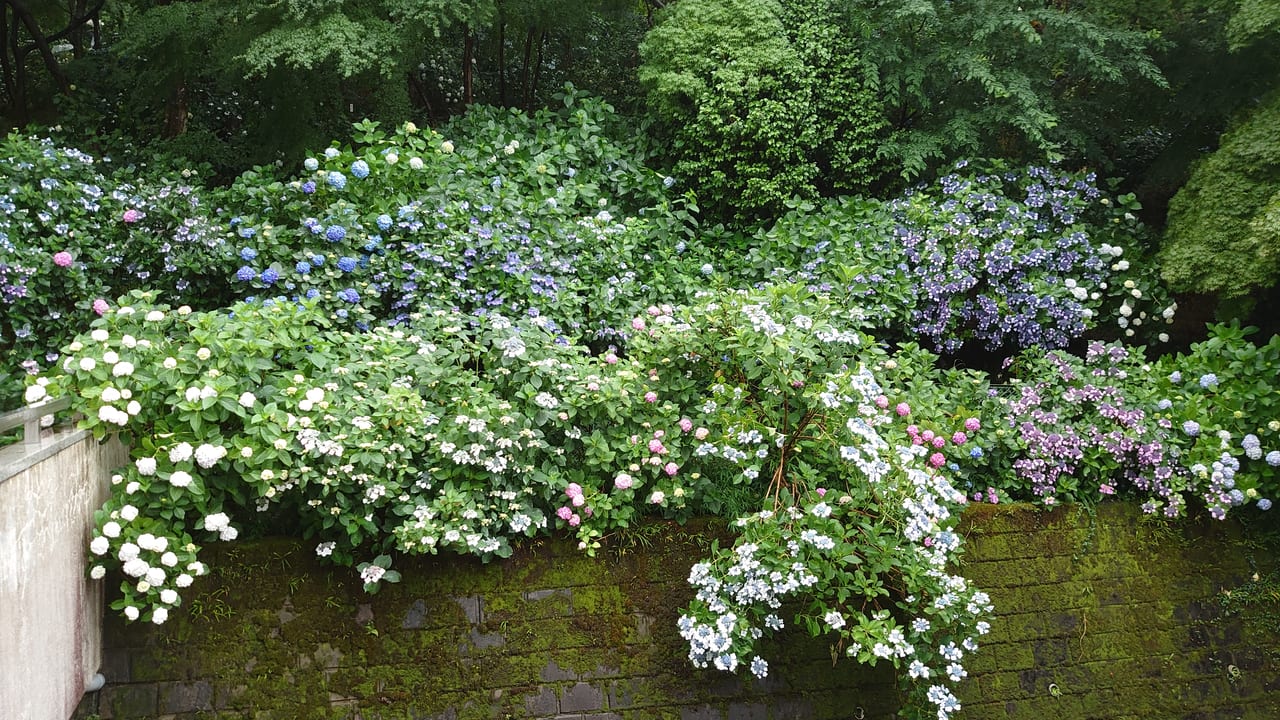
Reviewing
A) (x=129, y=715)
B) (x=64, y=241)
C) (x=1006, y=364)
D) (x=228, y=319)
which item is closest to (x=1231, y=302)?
(x=1006, y=364)

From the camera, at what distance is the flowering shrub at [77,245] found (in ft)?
12.8

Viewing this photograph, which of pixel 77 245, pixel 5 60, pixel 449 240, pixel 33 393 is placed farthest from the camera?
pixel 5 60

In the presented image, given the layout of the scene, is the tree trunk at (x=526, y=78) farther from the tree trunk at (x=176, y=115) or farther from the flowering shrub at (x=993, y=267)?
the flowering shrub at (x=993, y=267)

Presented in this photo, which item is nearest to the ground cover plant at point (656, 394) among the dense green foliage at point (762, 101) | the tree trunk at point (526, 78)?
the dense green foliage at point (762, 101)

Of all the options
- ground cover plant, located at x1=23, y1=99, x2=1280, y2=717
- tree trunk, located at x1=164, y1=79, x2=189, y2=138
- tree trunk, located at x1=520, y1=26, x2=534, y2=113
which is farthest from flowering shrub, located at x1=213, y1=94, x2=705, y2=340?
tree trunk, located at x1=164, y1=79, x2=189, y2=138

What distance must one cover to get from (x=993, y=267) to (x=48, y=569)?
450 centimetres

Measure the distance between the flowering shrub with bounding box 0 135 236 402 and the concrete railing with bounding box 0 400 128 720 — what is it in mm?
1294

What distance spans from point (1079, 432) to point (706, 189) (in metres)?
2.71

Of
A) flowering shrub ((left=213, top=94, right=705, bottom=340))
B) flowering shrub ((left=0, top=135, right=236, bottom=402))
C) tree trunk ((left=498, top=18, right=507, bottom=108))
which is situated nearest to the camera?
flowering shrub ((left=0, top=135, right=236, bottom=402))

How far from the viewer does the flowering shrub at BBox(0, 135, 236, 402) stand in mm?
3898

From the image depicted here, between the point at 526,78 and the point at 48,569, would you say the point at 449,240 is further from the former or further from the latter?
the point at 526,78

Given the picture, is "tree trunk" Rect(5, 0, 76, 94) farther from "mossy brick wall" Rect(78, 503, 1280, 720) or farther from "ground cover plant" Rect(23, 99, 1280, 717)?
"mossy brick wall" Rect(78, 503, 1280, 720)

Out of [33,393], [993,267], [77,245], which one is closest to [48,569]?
[33,393]

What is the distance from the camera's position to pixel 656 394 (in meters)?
3.46
